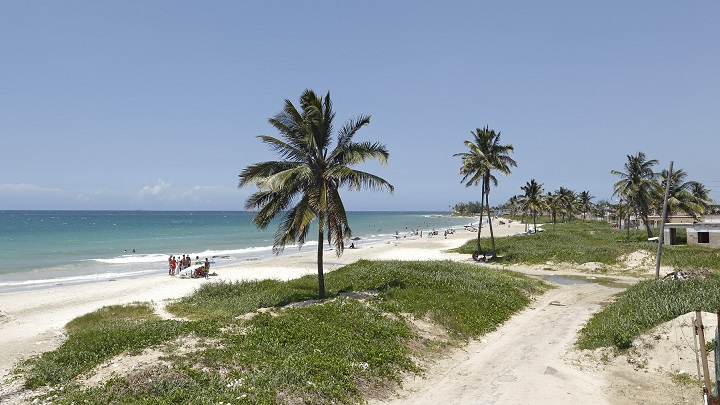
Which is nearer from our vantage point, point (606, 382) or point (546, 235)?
point (606, 382)

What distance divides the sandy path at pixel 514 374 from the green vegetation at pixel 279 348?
2.30 feet

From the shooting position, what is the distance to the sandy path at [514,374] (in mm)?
9466

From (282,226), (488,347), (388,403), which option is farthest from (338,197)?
(388,403)

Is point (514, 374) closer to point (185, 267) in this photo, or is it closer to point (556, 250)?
point (556, 250)

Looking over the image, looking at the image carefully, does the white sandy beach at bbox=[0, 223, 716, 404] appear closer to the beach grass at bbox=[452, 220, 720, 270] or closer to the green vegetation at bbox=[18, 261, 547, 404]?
the green vegetation at bbox=[18, 261, 547, 404]

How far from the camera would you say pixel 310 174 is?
1577 cm

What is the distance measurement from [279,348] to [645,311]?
12.4 m

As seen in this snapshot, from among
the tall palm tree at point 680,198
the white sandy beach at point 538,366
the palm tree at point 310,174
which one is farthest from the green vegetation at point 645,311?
the tall palm tree at point 680,198

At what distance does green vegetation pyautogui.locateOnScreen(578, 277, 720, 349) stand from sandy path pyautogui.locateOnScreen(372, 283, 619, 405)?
868 mm

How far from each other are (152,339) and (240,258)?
138 feet

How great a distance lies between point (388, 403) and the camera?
9.33m

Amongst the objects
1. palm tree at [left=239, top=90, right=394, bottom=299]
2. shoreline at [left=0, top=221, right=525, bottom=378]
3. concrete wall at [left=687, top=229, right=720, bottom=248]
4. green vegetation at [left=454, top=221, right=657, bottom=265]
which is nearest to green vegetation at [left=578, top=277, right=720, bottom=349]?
palm tree at [left=239, top=90, right=394, bottom=299]

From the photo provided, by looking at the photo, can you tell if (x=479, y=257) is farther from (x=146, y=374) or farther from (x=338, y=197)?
(x=146, y=374)

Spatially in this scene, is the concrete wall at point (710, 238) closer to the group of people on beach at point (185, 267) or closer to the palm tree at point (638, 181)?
the palm tree at point (638, 181)
